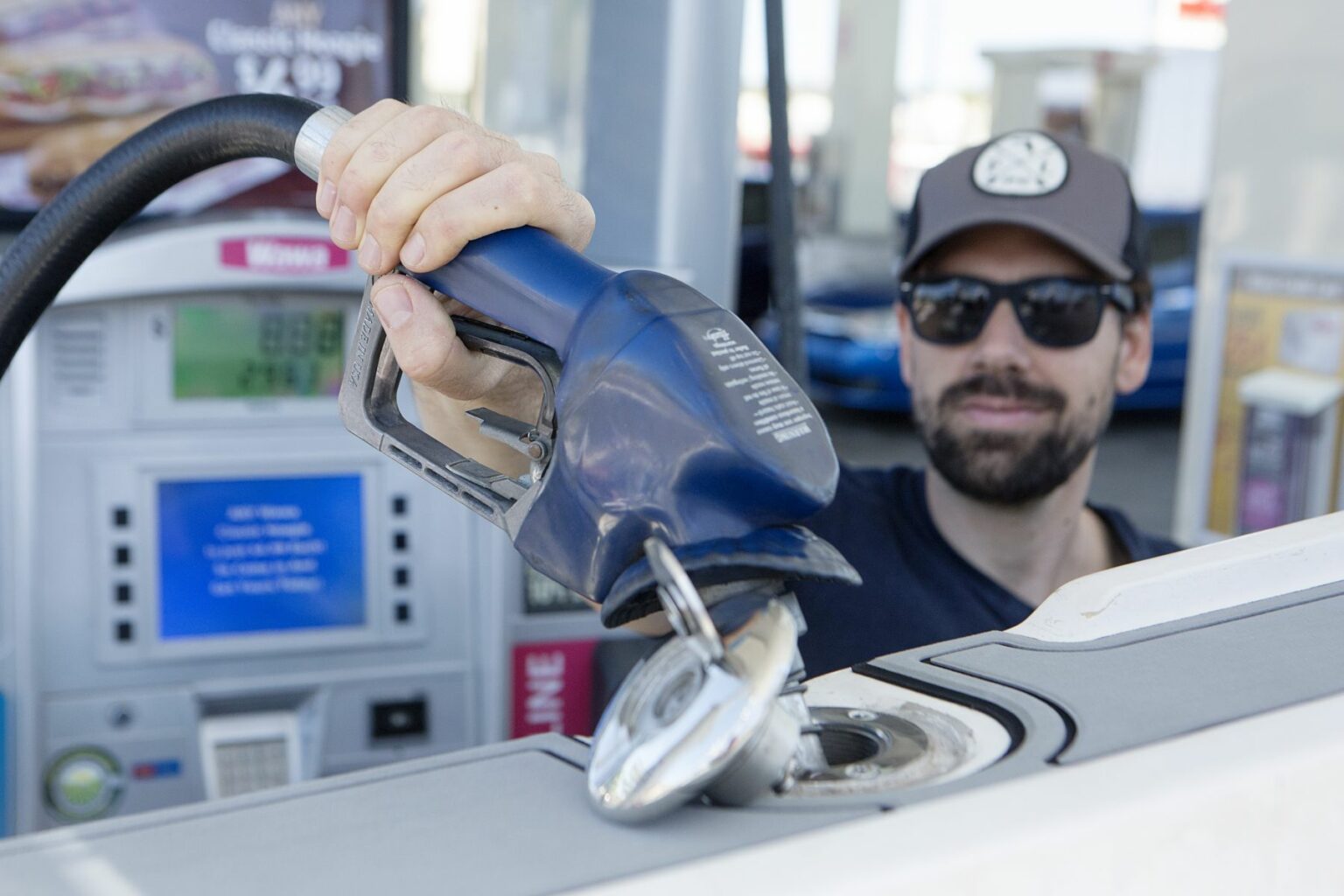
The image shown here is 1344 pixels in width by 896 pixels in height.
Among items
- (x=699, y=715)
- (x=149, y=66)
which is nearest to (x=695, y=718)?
(x=699, y=715)

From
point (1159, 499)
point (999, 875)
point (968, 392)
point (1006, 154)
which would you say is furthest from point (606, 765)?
point (1159, 499)

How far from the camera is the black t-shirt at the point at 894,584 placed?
6.12 ft

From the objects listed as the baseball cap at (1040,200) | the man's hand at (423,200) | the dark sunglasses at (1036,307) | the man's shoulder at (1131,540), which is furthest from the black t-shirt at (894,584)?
the man's hand at (423,200)


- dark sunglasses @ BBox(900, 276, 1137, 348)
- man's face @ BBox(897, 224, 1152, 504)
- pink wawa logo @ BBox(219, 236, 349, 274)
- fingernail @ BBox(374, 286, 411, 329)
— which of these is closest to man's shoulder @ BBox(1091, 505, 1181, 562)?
man's face @ BBox(897, 224, 1152, 504)

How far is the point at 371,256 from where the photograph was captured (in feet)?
3.18

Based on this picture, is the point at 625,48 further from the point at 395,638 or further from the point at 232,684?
the point at 232,684

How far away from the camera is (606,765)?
621 mm

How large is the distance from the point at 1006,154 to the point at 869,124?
37.0 ft

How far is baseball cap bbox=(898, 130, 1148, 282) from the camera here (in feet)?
7.16

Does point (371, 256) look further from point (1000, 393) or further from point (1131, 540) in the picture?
point (1131, 540)

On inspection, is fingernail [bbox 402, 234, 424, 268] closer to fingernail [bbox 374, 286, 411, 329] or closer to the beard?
fingernail [bbox 374, 286, 411, 329]

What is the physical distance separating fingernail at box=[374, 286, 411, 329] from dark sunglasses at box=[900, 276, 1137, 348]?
1.38 m

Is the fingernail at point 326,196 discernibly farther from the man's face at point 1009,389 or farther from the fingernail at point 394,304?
the man's face at point 1009,389

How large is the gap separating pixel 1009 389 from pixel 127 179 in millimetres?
1457
